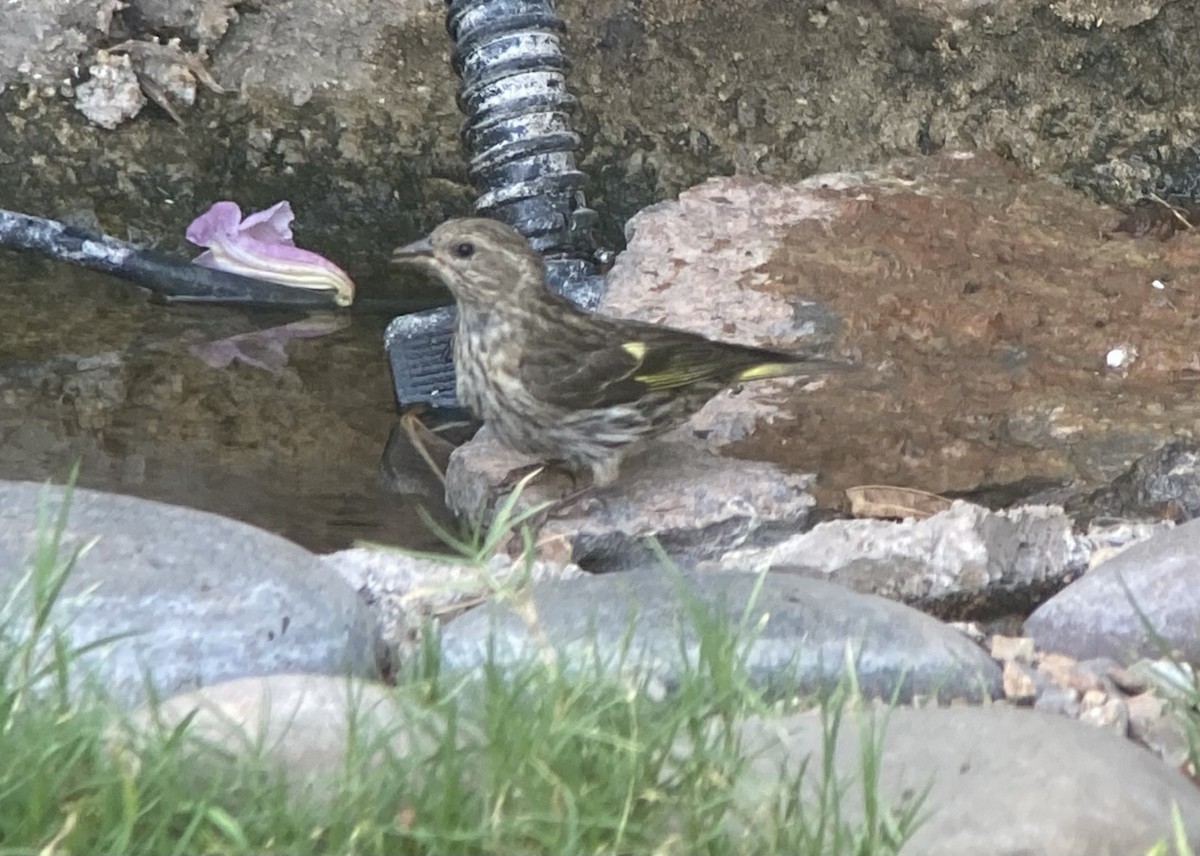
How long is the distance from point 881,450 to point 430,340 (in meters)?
1.54

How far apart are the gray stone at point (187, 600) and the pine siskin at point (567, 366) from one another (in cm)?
107

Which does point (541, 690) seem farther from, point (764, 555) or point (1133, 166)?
point (1133, 166)

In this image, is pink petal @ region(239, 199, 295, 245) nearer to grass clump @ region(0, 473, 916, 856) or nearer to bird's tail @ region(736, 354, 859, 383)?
bird's tail @ region(736, 354, 859, 383)

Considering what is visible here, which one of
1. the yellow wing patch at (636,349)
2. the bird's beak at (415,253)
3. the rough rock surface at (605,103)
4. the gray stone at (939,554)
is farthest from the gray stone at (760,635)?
the rough rock surface at (605,103)

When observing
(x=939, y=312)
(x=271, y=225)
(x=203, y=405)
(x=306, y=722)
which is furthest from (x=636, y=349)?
(x=271, y=225)

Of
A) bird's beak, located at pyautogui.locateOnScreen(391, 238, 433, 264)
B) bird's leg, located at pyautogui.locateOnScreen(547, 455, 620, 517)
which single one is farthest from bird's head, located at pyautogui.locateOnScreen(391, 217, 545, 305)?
bird's leg, located at pyautogui.locateOnScreen(547, 455, 620, 517)

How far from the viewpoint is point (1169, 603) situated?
2.97 meters

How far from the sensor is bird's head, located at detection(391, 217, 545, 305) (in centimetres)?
422

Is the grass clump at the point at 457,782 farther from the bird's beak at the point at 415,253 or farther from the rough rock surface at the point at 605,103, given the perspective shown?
the rough rock surface at the point at 605,103

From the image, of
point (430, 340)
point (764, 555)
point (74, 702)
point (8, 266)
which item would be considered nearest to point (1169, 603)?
point (764, 555)

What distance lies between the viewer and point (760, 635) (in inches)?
109

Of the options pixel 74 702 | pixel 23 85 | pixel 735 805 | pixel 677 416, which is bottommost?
pixel 735 805

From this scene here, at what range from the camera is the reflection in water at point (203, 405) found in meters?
4.12

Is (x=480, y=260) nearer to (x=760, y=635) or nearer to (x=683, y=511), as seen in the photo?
(x=683, y=511)
